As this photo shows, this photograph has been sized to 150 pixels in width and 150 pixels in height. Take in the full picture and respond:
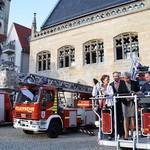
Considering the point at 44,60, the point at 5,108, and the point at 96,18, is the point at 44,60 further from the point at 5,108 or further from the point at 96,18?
the point at 5,108

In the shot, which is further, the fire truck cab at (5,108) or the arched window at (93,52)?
the arched window at (93,52)

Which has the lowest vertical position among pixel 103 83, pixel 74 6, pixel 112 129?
pixel 112 129

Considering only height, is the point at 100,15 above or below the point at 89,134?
above

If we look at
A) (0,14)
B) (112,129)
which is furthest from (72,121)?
(0,14)

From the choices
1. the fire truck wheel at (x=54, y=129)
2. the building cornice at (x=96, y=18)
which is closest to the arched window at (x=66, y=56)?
the building cornice at (x=96, y=18)

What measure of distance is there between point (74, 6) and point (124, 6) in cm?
738

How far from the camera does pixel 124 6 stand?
23.6 meters

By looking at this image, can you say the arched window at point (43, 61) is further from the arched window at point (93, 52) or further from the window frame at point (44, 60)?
the arched window at point (93, 52)

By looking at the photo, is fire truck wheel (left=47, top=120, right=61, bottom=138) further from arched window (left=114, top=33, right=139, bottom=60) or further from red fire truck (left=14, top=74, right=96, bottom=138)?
arched window (left=114, top=33, right=139, bottom=60)

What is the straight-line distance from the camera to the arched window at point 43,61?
28.0m

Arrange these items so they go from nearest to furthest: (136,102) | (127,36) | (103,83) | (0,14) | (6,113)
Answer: (136,102)
(103,83)
(6,113)
(127,36)
(0,14)

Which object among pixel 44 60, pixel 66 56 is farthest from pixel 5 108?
pixel 44 60

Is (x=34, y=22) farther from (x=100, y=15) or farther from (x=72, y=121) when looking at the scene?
(x=72, y=121)

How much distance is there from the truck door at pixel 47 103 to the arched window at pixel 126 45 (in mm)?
10051
